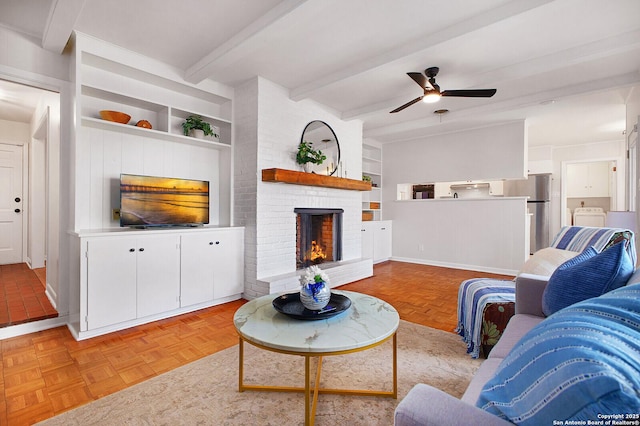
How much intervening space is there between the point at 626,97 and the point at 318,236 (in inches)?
173

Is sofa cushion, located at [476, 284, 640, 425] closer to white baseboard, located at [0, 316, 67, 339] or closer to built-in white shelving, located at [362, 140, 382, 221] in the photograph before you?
white baseboard, located at [0, 316, 67, 339]

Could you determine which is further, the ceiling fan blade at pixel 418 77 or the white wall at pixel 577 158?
the white wall at pixel 577 158

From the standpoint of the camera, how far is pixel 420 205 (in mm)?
6105

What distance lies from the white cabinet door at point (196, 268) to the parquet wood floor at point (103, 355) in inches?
6.8

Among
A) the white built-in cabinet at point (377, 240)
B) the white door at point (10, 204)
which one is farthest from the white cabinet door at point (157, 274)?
the white door at point (10, 204)

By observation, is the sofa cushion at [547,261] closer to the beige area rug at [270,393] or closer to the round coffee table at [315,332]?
the beige area rug at [270,393]

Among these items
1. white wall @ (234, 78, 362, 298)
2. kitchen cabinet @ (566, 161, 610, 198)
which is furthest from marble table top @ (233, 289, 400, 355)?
kitchen cabinet @ (566, 161, 610, 198)

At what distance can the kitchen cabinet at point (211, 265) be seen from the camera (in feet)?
10.2

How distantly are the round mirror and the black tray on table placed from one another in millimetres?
2410

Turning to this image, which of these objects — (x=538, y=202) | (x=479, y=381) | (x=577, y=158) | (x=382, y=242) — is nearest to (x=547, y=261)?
(x=479, y=381)

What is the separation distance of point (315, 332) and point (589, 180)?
9273 mm

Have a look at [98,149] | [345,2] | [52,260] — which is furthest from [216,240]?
[345,2]

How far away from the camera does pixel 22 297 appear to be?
3281 millimetres

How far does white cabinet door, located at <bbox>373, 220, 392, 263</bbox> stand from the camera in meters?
5.98
